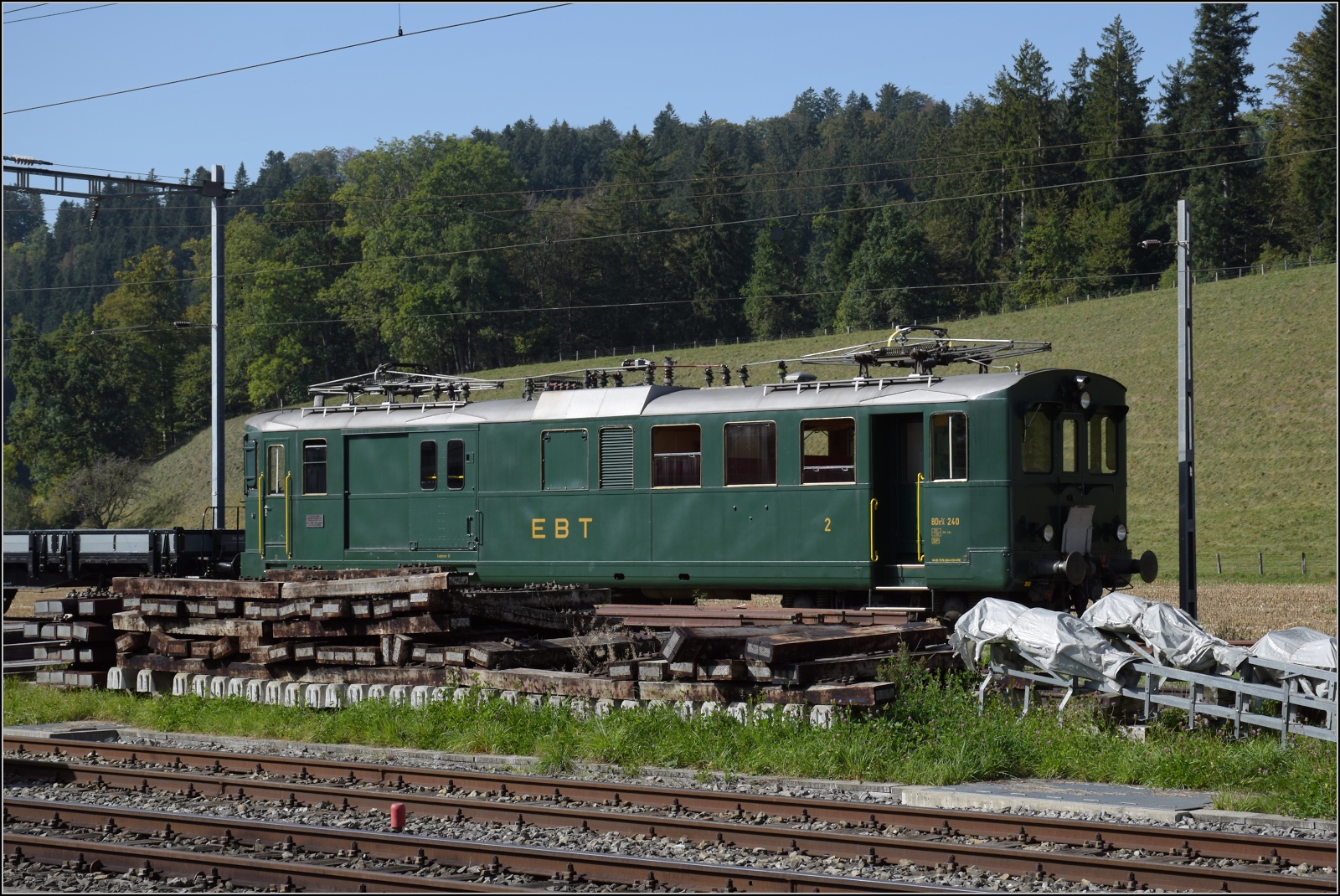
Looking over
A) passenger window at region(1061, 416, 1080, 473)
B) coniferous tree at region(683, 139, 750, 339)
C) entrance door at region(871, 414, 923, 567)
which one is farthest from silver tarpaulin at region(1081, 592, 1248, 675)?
coniferous tree at region(683, 139, 750, 339)

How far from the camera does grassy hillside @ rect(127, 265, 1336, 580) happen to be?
137 feet

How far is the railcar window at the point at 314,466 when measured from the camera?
922 inches

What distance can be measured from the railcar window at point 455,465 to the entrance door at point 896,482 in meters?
7.03

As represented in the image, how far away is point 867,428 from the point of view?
18.4 m

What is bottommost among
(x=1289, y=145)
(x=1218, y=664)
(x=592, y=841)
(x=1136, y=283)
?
(x=592, y=841)

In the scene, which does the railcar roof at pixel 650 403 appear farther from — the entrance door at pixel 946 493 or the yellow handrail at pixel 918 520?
the yellow handrail at pixel 918 520

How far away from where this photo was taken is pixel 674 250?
96.5 meters

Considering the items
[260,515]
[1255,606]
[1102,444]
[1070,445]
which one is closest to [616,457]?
[1070,445]

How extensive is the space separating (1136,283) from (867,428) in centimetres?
6715

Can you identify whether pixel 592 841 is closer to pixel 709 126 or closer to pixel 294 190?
pixel 294 190

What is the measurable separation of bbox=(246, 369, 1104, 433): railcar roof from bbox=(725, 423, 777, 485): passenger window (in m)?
0.26

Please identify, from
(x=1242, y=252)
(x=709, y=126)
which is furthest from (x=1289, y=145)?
(x=709, y=126)

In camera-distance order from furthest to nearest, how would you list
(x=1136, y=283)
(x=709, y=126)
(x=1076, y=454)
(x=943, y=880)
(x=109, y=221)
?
1. (x=709, y=126)
2. (x=109, y=221)
3. (x=1136, y=283)
4. (x=1076, y=454)
5. (x=943, y=880)

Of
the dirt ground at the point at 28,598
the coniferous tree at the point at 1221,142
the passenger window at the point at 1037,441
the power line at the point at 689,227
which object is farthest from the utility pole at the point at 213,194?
the coniferous tree at the point at 1221,142
